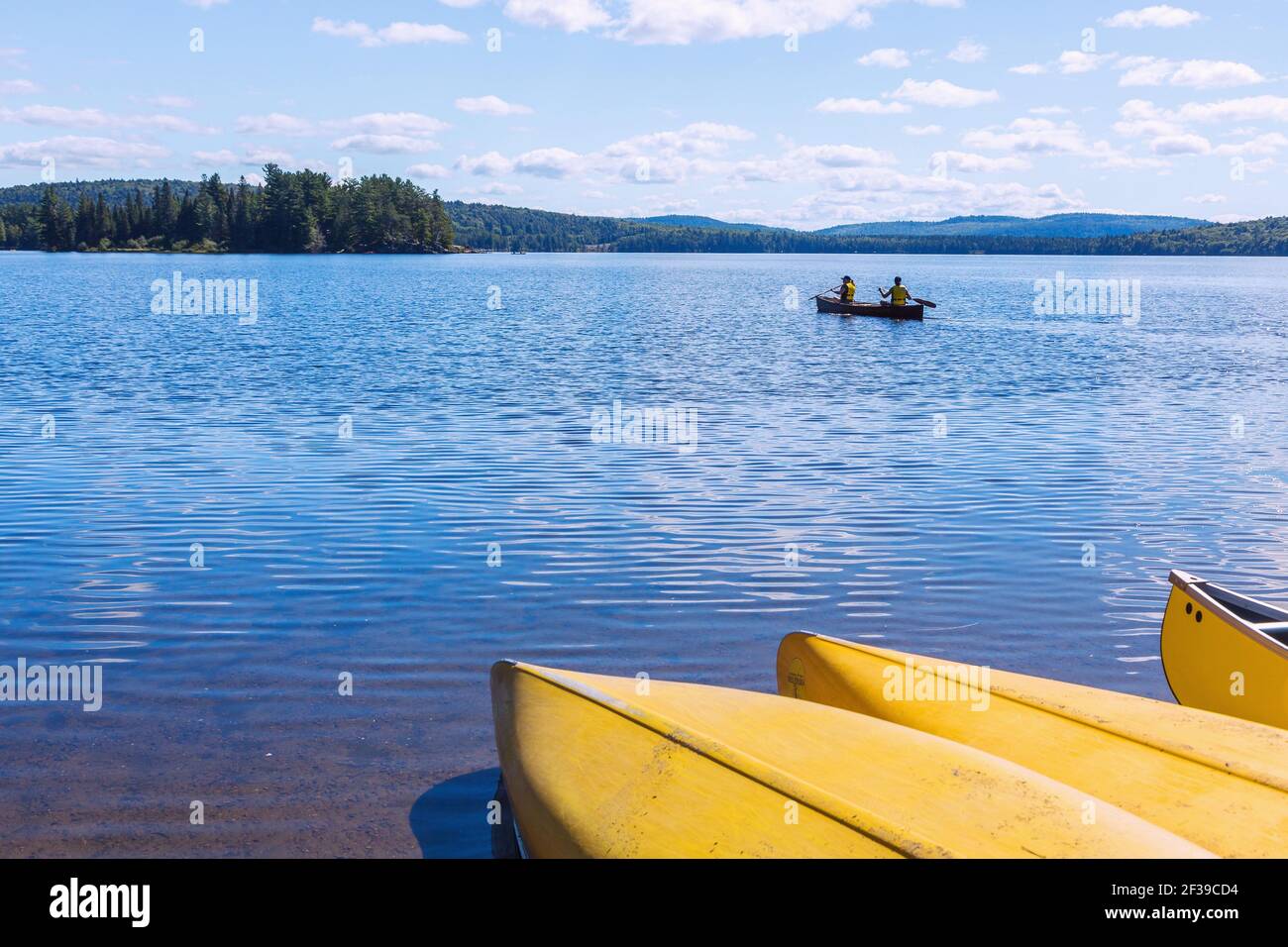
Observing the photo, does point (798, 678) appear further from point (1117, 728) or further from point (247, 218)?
point (247, 218)

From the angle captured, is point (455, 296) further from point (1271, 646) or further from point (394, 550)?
point (1271, 646)

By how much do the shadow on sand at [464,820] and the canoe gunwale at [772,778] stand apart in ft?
2.83

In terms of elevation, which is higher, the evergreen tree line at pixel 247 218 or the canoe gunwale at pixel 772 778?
the evergreen tree line at pixel 247 218

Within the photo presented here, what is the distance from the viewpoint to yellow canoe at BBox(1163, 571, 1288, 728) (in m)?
7.08

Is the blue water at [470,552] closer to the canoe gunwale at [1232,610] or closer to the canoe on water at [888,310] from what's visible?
the canoe gunwale at [1232,610]

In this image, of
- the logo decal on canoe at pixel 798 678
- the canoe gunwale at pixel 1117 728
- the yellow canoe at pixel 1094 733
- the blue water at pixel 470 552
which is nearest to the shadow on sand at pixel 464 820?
the blue water at pixel 470 552

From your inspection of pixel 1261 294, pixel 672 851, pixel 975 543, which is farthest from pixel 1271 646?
pixel 1261 294

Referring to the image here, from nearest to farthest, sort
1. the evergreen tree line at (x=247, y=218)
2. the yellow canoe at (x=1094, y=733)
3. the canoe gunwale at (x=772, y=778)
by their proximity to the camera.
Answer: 1. the canoe gunwale at (x=772, y=778)
2. the yellow canoe at (x=1094, y=733)
3. the evergreen tree line at (x=247, y=218)

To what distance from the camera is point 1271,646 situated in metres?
7.05

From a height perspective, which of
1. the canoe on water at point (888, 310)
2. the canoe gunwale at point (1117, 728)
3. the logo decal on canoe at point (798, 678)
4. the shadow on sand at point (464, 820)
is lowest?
the shadow on sand at point (464, 820)

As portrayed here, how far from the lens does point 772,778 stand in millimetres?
5191

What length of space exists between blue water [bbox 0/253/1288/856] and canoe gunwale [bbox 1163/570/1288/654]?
0.89m

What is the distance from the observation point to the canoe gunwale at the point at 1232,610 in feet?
23.2

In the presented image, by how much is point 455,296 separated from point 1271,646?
75.5 m
